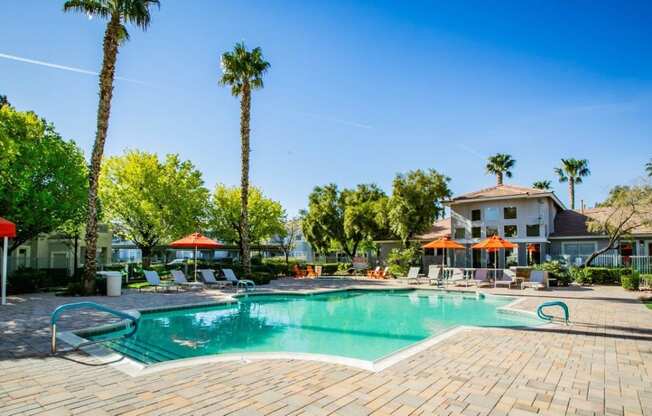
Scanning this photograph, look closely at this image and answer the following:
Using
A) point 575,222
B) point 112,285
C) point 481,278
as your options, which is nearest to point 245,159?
point 112,285

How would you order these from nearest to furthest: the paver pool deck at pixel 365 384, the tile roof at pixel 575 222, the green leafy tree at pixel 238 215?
1. the paver pool deck at pixel 365 384
2. the tile roof at pixel 575 222
3. the green leafy tree at pixel 238 215

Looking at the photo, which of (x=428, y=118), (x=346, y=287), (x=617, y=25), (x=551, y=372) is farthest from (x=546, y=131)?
(x=551, y=372)

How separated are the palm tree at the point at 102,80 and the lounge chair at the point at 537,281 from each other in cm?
1952

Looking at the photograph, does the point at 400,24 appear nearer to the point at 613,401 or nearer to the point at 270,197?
the point at 613,401

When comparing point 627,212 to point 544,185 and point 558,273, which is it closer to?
point 558,273

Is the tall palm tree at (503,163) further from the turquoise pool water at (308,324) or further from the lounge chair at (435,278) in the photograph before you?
the turquoise pool water at (308,324)

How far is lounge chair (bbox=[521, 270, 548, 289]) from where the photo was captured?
20.1 metres

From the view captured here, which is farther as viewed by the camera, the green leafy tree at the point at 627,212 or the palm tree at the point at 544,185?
the palm tree at the point at 544,185

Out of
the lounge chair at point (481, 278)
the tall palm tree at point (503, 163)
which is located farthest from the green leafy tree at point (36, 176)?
the tall palm tree at point (503, 163)

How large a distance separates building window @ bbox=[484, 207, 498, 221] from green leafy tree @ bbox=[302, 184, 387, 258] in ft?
30.4

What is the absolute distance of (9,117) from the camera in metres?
19.1

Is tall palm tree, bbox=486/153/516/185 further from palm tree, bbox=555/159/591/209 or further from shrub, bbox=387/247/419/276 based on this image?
shrub, bbox=387/247/419/276

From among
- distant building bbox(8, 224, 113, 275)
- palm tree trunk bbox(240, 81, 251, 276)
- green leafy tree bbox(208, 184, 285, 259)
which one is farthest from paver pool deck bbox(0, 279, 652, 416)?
green leafy tree bbox(208, 184, 285, 259)

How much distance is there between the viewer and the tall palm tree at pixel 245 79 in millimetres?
23344
